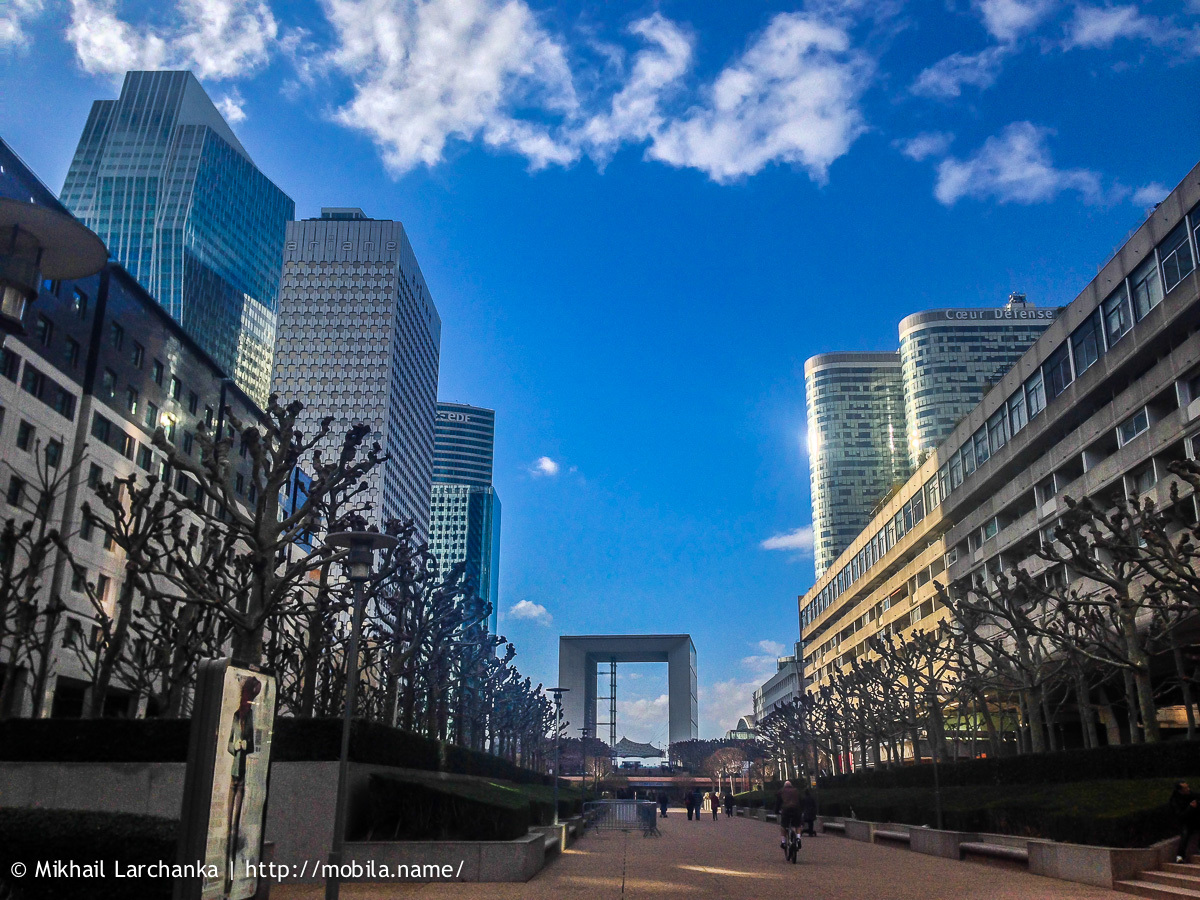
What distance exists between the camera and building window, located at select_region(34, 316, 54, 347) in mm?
42438

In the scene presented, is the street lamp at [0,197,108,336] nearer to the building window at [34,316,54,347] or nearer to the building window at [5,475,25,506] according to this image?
the building window at [5,475,25,506]

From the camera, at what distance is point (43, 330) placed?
4291 centimetres

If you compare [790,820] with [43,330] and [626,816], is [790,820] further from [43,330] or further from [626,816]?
[43,330]

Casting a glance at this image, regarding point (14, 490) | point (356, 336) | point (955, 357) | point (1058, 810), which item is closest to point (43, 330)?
point (14, 490)

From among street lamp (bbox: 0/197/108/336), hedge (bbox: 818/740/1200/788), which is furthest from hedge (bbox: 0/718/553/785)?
hedge (bbox: 818/740/1200/788)

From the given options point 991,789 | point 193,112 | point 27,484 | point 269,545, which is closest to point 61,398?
point 27,484

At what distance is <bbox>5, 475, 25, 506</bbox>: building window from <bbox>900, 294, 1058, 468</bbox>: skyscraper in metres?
150

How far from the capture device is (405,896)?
14.6m

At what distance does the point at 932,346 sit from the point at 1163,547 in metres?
158

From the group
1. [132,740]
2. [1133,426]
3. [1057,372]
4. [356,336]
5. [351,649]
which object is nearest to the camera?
[351,649]

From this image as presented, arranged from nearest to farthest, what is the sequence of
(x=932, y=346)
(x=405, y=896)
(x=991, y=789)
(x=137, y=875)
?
1. (x=137, y=875)
2. (x=405, y=896)
3. (x=991, y=789)
4. (x=932, y=346)

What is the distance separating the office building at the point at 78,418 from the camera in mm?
41062

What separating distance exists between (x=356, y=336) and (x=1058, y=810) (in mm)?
145520

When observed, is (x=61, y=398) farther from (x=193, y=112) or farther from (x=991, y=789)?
(x=193, y=112)
